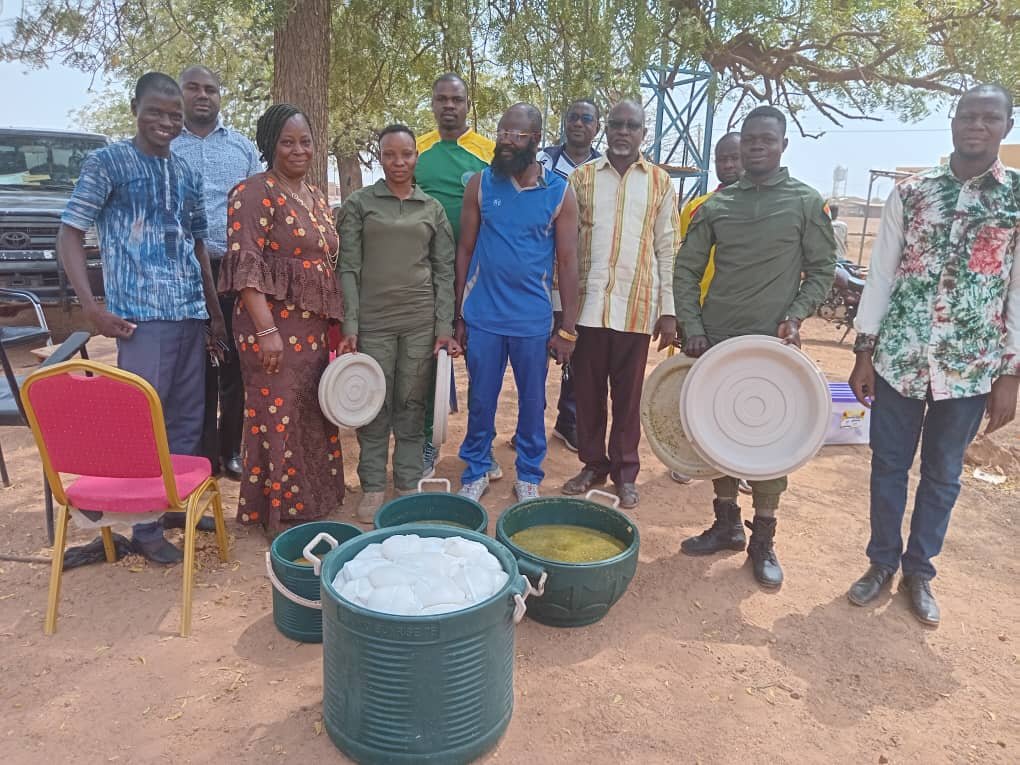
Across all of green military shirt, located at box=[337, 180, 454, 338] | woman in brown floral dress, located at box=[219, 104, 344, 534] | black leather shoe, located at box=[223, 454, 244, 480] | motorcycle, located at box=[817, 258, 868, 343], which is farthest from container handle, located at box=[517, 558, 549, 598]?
motorcycle, located at box=[817, 258, 868, 343]

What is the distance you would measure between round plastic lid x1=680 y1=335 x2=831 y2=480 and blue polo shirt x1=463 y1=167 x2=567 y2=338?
0.91 metres

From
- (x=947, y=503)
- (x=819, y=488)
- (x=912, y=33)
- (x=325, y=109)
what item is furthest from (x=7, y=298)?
(x=912, y=33)

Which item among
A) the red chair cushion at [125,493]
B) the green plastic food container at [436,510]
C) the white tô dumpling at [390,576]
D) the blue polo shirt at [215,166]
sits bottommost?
the green plastic food container at [436,510]

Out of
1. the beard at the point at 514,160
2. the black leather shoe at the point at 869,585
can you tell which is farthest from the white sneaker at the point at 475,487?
the black leather shoe at the point at 869,585

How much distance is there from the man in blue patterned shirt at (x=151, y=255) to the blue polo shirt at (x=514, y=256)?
4.32 ft

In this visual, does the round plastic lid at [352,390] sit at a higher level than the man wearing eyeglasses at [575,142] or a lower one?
lower

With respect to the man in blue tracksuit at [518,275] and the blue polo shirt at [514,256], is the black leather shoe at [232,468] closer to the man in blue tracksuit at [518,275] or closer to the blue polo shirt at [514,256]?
the man in blue tracksuit at [518,275]

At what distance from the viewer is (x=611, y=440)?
402cm

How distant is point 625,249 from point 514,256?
607mm

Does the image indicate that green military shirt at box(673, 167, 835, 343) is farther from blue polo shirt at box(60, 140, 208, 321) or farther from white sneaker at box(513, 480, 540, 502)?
blue polo shirt at box(60, 140, 208, 321)

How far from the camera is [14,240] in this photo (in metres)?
7.04

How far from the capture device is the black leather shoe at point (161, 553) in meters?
3.20

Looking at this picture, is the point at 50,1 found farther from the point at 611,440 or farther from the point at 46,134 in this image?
the point at 611,440

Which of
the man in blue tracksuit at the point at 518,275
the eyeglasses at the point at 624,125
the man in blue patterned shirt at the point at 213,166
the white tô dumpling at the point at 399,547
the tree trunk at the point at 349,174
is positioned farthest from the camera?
the tree trunk at the point at 349,174
